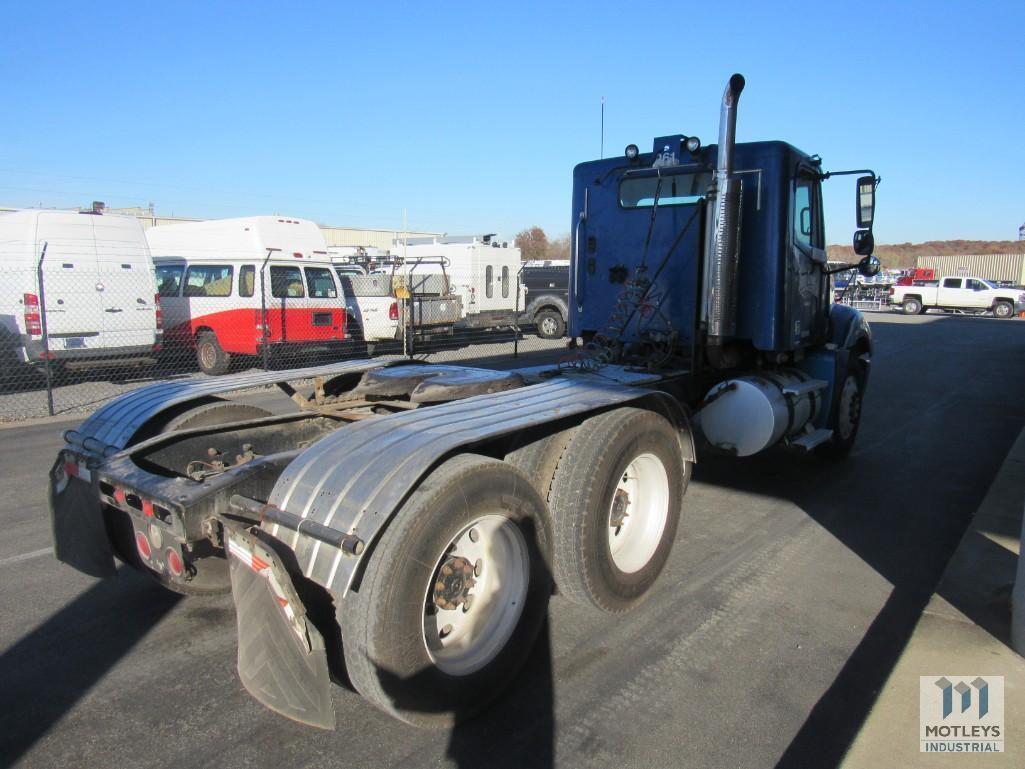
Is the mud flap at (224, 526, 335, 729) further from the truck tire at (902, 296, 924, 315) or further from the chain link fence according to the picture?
the truck tire at (902, 296, 924, 315)

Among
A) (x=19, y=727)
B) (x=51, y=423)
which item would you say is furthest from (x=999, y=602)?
(x=51, y=423)

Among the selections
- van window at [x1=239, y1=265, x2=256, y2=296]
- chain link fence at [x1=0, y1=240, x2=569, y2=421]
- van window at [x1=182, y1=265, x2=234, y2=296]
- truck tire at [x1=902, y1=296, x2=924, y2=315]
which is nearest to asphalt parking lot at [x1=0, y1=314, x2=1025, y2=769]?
chain link fence at [x1=0, y1=240, x2=569, y2=421]

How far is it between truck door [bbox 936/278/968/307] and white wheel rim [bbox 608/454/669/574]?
1523 inches

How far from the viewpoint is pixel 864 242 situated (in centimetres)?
591

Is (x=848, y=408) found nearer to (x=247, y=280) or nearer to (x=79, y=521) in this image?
(x=79, y=521)

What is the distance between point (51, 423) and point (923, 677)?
31.2 ft

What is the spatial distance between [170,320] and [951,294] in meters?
36.8

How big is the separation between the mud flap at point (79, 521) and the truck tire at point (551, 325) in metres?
17.3

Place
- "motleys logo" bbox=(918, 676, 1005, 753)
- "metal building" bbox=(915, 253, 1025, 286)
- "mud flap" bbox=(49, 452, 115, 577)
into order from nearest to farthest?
"motleys logo" bbox=(918, 676, 1005, 753) → "mud flap" bbox=(49, 452, 115, 577) → "metal building" bbox=(915, 253, 1025, 286)

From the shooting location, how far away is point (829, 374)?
6.30 metres

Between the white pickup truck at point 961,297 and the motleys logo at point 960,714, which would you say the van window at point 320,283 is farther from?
the white pickup truck at point 961,297

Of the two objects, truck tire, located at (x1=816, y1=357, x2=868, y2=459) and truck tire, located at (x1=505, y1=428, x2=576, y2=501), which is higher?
truck tire, located at (x1=505, y1=428, x2=576, y2=501)

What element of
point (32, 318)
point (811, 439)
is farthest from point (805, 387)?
point (32, 318)

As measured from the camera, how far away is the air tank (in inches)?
203
